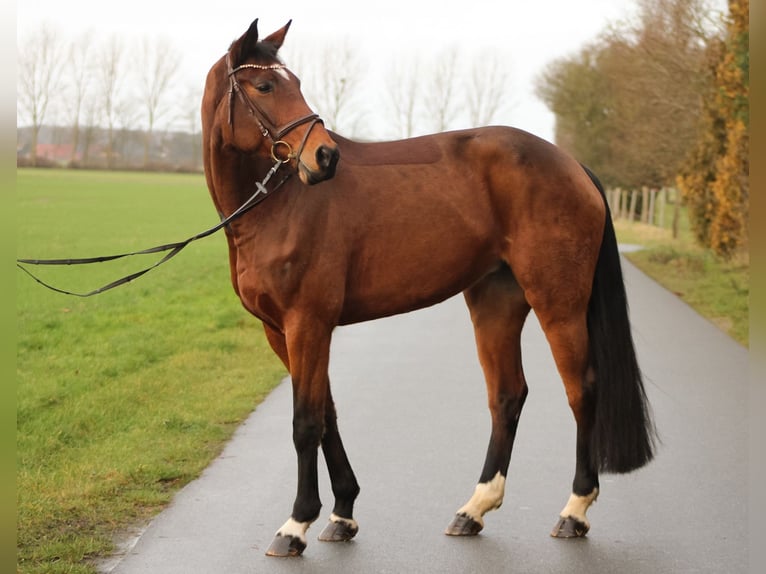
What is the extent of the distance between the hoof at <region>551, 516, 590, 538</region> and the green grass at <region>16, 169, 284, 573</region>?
1.97m

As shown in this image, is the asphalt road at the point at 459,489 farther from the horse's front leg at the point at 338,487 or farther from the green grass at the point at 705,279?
the green grass at the point at 705,279

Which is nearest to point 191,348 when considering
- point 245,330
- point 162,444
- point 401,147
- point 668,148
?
point 245,330

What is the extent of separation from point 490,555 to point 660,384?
15.9ft

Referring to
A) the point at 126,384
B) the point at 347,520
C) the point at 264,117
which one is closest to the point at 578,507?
the point at 347,520

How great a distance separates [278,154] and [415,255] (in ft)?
2.69

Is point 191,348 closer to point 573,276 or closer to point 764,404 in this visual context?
point 573,276

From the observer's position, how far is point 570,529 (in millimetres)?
5156

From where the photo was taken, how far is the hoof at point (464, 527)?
5.19m

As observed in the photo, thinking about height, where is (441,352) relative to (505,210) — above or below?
below

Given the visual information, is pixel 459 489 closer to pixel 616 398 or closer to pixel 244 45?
pixel 616 398

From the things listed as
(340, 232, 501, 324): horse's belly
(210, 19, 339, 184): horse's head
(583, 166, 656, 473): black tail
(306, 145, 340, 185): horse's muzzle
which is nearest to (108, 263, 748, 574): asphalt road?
(583, 166, 656, 473): black tail

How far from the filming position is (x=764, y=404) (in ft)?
8.46

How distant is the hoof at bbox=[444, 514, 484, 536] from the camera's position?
519cm

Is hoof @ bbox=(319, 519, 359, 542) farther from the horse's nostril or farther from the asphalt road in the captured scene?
the horse's nostril
